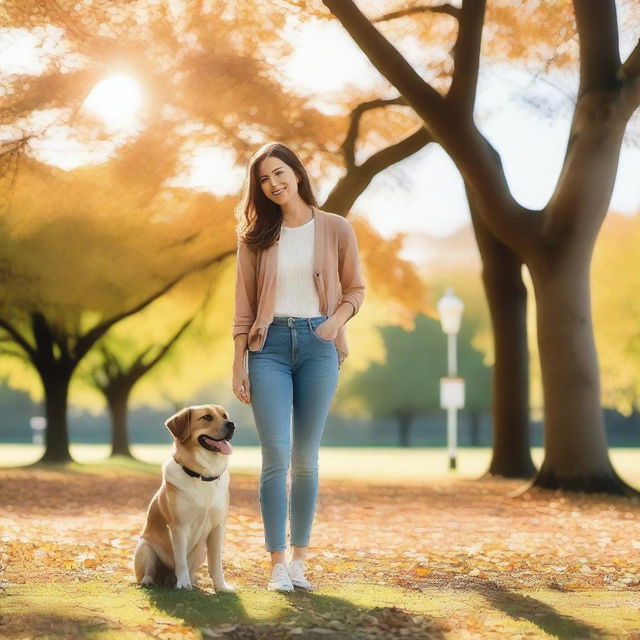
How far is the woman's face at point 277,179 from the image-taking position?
6.08 metres

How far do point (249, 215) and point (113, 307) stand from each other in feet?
55.4

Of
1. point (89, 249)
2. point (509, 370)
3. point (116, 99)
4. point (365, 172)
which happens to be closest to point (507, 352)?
point (509, 370)

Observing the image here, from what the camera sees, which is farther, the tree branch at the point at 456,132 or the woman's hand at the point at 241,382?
the tree branch at the point at 456,132

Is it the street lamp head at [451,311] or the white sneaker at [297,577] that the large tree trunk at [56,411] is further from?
the white sneaker at [297,577]

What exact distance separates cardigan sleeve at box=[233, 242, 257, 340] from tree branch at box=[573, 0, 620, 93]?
9109mm

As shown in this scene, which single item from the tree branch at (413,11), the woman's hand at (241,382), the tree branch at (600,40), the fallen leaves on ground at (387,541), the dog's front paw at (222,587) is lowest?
the fallen leaves on ground at (387,541)

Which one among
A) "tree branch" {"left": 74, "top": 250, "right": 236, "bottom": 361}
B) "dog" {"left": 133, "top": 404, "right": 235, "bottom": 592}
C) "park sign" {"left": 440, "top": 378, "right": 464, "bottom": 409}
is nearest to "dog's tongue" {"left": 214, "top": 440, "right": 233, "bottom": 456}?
"dog" {"left": 133, "top": 404, "right": 235, "bottom": 592}

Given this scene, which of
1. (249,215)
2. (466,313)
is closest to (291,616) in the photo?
(249,215)

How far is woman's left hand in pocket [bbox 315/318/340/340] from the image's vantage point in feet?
19.5

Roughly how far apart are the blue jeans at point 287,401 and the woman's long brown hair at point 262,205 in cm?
49

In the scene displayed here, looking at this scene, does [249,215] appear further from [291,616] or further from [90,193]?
[90,193]

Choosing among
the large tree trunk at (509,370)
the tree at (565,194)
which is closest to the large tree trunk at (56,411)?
the large tree trunk at (509,370)

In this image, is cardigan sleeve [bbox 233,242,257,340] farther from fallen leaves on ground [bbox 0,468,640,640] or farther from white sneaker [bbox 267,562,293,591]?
fallen leaves on ground [bbox 0,468,640,640]

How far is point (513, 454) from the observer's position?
19594 mm
